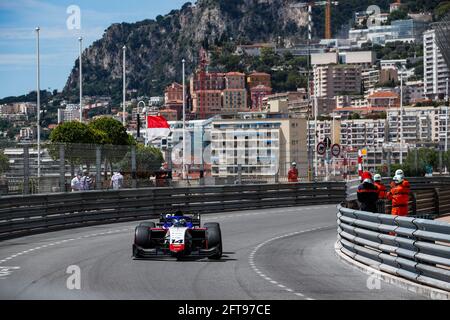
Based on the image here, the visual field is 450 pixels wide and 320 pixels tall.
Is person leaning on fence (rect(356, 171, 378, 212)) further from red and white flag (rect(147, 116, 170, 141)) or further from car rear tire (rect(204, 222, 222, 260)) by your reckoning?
red and white flag (rect(147, 116, 170, 141))

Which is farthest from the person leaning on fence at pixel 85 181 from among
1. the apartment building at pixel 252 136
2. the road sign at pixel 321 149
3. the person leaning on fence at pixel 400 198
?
the apartment building at pixel 252 136

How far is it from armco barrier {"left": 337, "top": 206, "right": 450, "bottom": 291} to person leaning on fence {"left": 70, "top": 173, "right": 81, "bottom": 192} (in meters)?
11.6

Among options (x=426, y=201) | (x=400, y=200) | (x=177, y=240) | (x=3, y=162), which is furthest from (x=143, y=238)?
(x=426, y=201)

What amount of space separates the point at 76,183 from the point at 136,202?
2594 millimetres

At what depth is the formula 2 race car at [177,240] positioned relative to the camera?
19641 millimetres

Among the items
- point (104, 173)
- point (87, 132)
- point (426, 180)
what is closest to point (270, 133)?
point (87, 132)

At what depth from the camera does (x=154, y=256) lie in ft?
65.9

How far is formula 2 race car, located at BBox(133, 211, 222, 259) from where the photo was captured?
1964 cm

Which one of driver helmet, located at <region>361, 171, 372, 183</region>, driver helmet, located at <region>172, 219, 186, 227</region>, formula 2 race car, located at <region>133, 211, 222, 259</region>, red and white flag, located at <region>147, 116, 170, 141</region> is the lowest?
formula 2 race car, located at <region>133, 211, 222, 259</region>

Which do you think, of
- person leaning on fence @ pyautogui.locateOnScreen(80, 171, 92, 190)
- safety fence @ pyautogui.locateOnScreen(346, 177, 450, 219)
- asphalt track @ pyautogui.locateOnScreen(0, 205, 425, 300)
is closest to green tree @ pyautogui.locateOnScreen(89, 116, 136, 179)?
safety fence @ pyautogui.locateOnScreen(346, 177, 450, 219)

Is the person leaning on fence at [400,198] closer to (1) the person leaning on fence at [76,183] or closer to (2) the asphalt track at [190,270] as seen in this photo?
(2) the asphalt track at [190,270]

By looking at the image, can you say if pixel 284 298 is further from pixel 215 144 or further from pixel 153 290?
pixel 215 144

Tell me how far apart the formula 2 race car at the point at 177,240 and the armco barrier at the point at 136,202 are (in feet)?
22.2
